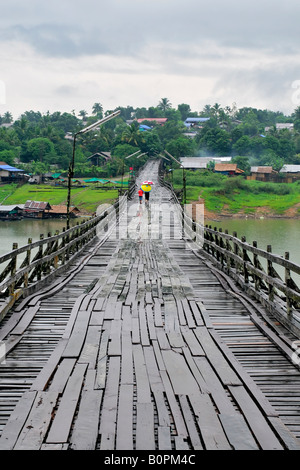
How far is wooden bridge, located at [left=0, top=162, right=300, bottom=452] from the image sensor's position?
4516 millimetres

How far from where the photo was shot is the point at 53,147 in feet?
301

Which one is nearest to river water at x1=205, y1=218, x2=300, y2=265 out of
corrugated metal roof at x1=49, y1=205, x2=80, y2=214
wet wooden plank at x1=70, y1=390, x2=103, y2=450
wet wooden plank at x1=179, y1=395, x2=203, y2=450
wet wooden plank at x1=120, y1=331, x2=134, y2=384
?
A: corrugated metal roof at x1=49, y1=205, x2=80, y2=214

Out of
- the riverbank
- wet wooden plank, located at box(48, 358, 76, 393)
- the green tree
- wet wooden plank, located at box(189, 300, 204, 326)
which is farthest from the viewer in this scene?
the green tree

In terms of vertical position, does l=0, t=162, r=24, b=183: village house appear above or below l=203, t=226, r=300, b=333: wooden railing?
above

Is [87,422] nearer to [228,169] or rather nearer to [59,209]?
[59,209]

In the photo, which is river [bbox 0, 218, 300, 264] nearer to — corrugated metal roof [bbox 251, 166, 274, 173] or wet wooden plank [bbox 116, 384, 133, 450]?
corrugated metal roof [bbox 251, 166, 274, 173]

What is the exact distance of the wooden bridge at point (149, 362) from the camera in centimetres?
452

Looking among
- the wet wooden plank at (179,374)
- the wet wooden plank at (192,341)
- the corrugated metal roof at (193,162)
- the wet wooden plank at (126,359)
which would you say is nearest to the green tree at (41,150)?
the corrugated metal roof at (193,162)

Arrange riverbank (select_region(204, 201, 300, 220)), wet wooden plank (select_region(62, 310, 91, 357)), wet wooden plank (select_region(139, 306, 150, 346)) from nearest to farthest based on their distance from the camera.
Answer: wet wooden plank (select_region(62, 310, 91, 357)) < wet wooden plank (select_region(139, 306, 150, 346)) < riverbank (select_region(204, 201, 300, 220))

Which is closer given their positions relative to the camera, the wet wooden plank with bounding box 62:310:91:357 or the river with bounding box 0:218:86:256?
the wet wooden plank with bounding box 62:310:91:357

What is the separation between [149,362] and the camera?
6160mm

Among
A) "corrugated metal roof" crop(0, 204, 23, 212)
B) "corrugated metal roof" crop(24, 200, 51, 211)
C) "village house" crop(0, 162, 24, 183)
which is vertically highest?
"village house" crop(0, 162, 24, 183)

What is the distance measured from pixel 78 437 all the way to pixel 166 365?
6.25 ft

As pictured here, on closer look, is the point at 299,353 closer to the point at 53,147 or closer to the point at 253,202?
the point at 253,202
